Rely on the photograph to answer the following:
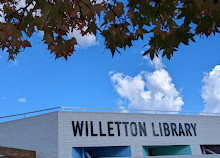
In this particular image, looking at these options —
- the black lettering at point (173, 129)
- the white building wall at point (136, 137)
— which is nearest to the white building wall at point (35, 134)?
the white building wall at point (136, 137)

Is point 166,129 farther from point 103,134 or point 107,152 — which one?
point 103,134

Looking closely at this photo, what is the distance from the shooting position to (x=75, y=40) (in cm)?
413

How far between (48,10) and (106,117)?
53.8 ft

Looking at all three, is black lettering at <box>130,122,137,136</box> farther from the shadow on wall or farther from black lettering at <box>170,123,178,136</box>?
black lettering at <box>170,123,178,136</box>

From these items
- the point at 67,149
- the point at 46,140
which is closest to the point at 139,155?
the point at 67,149

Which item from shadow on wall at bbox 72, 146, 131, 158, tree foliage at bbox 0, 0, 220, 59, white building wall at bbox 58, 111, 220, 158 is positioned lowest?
tree foliage at bbox 0, 0, 220, 59

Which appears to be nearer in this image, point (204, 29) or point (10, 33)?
point (204, 29)

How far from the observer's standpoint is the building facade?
17.6m

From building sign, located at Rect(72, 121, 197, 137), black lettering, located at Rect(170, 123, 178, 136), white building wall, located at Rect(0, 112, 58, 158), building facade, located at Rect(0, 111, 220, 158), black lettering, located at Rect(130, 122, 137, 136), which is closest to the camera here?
white building wall, located at Rect(0, 112, 58, 158)

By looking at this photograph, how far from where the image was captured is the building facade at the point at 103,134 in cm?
1756

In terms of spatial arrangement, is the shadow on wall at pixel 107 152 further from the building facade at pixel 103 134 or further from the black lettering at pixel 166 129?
the black lettering at pixel 166 129

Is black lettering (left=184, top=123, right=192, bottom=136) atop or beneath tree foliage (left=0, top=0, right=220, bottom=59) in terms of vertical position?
atop

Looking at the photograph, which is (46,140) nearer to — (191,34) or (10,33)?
(10,33)

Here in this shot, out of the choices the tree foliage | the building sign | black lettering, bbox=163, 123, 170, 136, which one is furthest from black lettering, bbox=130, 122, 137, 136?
the tree foliage
